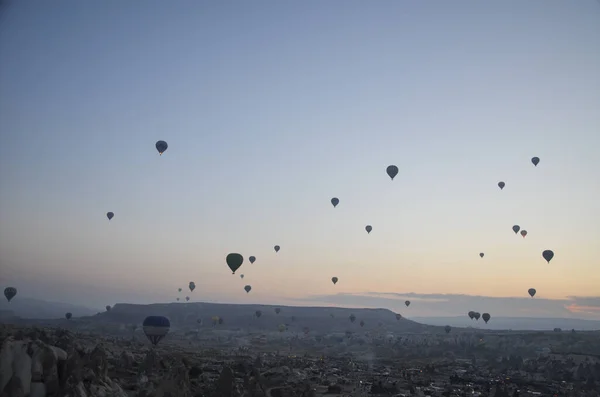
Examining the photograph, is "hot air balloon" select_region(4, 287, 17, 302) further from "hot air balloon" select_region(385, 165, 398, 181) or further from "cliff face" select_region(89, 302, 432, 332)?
"cliff face" select_region(89, 302, 432, 332)

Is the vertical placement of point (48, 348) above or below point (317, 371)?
above

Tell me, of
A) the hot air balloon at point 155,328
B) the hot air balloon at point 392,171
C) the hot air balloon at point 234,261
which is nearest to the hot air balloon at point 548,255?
the hot air balloon at point 392,171

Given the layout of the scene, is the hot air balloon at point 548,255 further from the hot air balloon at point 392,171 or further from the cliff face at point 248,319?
the cliff face at point 248,319

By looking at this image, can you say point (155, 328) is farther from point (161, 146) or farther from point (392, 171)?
point (392, 171)

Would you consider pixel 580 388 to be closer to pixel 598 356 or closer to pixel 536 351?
pixel 598 356

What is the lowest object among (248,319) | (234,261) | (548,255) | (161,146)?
(248,319)

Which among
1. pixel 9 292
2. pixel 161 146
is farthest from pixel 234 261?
pixel 9 292

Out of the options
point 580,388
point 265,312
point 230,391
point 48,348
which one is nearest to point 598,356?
point 580,388
